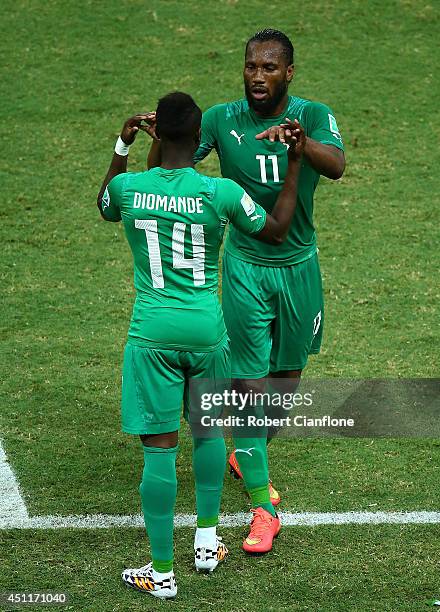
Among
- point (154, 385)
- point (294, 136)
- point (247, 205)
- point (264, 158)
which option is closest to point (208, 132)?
point (264, 158)

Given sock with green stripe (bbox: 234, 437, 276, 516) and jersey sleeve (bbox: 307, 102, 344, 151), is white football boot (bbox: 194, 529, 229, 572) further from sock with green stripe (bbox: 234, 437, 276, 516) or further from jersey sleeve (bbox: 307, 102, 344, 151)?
jersey sleeve (bbox: 307, 102, 344, 151)

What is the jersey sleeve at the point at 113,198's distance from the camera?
183 inches

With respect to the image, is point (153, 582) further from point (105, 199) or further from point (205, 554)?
point (105, 199)

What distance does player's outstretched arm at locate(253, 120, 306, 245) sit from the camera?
4773 mm

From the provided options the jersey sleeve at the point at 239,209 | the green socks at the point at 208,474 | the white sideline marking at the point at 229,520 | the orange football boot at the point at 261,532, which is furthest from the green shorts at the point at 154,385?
the white sideline marking at the point at 229,520

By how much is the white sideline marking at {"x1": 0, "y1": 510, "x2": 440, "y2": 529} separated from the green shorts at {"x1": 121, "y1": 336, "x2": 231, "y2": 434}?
90cm

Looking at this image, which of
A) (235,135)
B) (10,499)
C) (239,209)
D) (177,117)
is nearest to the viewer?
(177,117)

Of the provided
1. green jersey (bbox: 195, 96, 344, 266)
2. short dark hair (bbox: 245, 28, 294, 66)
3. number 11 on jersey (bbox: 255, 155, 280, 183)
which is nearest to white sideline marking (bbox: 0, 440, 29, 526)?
green jersey (bbox: 195, 96, 344, 266)

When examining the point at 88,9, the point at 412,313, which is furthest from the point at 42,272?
the point at 88,9

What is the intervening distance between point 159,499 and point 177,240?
1.05 m

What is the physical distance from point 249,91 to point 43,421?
2315 mm

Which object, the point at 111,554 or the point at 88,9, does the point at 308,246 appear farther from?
the point at 88,9

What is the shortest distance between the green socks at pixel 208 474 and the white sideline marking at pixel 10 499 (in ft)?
3.11

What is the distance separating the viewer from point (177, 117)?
179 inches
